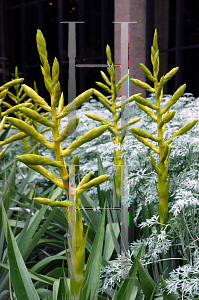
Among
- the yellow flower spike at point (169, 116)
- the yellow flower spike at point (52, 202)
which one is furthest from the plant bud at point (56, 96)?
the yellow flower spike at point (169, 116)

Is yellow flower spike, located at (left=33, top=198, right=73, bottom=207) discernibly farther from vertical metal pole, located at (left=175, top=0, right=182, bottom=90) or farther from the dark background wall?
vertical metal pole, located at (left=175, top=0, right=182, bottom=90)

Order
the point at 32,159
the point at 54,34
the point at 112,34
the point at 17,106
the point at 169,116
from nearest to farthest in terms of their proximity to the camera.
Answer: the point at 32,159, the point at 169,116, the point at 17,106, the point at 112,34, the point at 54,34

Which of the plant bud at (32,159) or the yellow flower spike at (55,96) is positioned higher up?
the yellow flower spike at (55,96)

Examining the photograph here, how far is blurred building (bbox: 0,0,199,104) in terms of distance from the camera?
4.51 m

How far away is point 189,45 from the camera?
179 inches

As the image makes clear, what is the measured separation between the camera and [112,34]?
5156 mm

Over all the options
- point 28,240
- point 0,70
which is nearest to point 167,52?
point 0,70

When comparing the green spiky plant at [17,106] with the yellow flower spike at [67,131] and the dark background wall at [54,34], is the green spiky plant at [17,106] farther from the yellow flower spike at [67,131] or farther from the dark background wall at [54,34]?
the dark background wall at [54,34]

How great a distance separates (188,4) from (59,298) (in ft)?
15.2

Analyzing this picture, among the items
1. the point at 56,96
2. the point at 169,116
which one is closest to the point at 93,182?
the point at 56,96

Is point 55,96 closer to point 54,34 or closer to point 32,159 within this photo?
point 32,159

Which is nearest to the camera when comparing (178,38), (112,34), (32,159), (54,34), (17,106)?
(32,159)

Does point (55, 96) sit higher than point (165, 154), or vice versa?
point (55, 96)

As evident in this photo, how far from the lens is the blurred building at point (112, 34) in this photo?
451 cm
